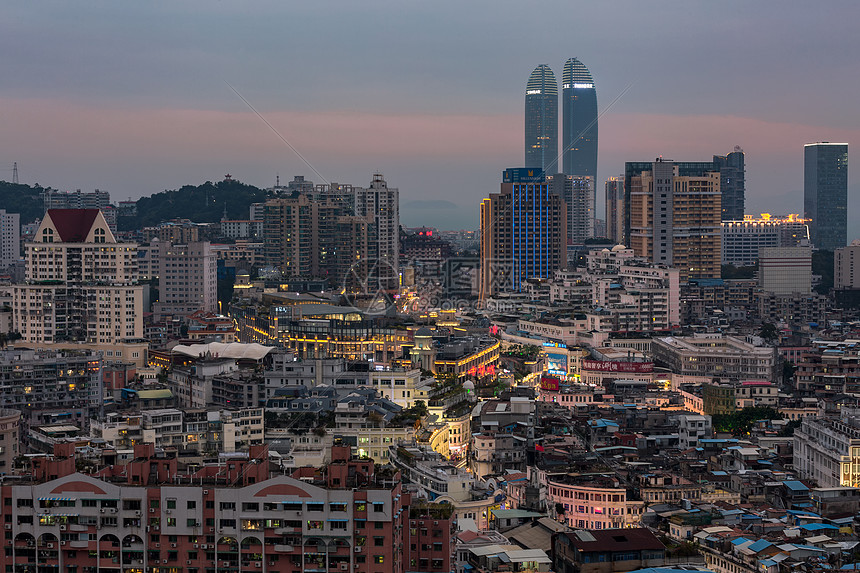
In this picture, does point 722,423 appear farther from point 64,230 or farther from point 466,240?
point 466,240

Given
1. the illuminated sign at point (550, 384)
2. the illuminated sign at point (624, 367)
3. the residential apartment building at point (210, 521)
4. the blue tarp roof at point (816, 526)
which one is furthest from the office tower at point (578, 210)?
the residential apartment building at point (210, 521)

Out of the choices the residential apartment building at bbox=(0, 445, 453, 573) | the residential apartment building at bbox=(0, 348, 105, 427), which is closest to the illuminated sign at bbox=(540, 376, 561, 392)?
the residential apartment building at bbox=(0, 348, 105, 427)

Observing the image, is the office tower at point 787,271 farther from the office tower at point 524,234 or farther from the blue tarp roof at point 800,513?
the blue tarp roof at point 800,513

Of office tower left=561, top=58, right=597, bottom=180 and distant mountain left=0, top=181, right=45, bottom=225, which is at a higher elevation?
office tower left=561, top=58, right=597, bottom=180

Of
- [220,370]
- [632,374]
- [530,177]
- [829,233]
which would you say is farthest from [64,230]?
[829,233]

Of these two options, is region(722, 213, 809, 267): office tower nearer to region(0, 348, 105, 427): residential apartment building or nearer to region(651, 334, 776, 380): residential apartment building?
region(651, 334, 776, 380): residential apartment building

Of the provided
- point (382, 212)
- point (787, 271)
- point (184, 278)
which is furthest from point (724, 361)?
point (382, 212)
